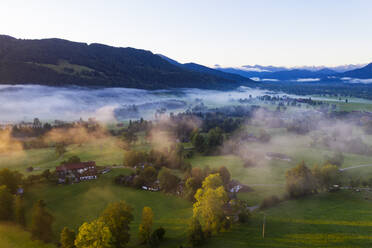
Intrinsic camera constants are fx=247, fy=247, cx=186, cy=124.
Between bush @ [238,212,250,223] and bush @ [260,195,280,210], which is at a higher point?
bush @ [238,212,250,223]

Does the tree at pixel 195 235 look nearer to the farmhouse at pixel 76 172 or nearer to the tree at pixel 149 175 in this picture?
the tree at pixel 149 175

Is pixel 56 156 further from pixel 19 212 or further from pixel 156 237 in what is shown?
pixel 156 237

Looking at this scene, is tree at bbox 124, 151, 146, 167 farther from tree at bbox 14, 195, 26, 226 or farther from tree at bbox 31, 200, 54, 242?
tree at bbox 31, 200, 54, 242

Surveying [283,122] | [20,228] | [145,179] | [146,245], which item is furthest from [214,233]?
[283,122]

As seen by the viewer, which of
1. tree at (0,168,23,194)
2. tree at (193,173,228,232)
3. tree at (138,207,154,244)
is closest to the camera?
tree at (138,207,154,244)

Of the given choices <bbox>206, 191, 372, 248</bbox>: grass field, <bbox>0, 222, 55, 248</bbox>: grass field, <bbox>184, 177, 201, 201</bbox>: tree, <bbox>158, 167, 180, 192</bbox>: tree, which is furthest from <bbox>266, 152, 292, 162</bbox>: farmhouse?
<bbox>0, 222, 55, 248</bbox>: grass field

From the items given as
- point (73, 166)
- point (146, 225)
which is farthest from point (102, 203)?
point (73, 166)
